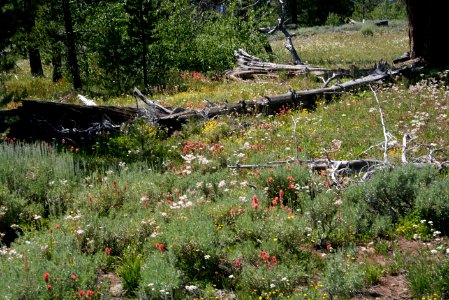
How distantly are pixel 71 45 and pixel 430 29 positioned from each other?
13209 mm

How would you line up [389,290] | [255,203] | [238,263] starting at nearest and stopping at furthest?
1. [389,290]
2. [238,263]
3. [255,203]

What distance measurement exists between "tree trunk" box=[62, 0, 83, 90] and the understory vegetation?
10300mm

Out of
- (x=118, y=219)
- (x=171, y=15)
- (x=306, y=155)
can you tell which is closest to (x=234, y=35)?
(x=171, y=15)

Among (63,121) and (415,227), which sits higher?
(63,121)

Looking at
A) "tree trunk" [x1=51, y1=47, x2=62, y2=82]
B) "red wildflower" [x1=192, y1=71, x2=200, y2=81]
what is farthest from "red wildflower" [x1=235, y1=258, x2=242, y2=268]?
"tree trunk" [x1=51, y1=47, x2=62, y2=82]

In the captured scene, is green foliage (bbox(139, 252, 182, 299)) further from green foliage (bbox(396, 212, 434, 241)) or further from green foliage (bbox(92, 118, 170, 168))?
green foliage (bbox(92, 118, 170, 168))

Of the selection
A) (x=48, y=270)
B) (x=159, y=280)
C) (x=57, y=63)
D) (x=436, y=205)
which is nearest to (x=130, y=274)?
(x=159, y=280)

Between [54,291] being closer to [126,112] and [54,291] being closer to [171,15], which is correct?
[126,112]

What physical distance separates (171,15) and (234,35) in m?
2.96

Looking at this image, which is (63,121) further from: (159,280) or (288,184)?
(159,280)

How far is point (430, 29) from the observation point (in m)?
16.0

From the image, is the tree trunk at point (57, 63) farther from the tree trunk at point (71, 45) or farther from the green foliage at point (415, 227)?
the green foliage at point (415, 227)

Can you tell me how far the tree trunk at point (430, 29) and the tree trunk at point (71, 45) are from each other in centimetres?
1247

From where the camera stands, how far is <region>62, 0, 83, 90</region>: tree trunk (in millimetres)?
20492
